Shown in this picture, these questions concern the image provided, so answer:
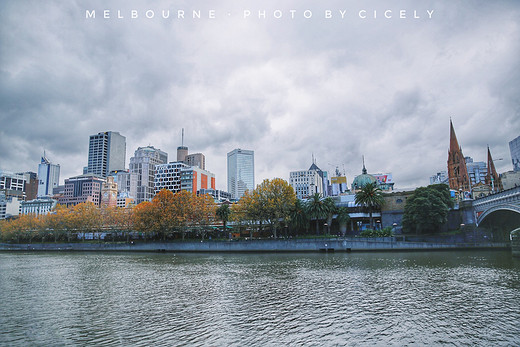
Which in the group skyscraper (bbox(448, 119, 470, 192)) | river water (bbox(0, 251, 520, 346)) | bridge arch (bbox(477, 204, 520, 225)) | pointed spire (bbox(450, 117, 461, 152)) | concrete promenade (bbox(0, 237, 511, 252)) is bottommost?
river water (bbox(0, 251, 520, 346))

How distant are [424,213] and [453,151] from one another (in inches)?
3646

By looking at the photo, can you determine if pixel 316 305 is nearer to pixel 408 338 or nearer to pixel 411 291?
pixel 408 338

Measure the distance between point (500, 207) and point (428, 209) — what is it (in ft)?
46.2

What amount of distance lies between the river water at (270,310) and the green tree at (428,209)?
140 feet

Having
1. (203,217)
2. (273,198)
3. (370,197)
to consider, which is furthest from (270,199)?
(370,197)

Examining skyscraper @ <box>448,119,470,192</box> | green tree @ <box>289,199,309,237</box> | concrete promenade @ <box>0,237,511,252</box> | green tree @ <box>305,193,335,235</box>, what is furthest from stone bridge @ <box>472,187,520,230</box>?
skyscraper @ <box>448,119,470,192</box>

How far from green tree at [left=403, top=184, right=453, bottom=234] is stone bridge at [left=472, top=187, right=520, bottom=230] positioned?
6450 mm

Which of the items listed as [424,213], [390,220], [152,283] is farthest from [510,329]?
[390,220]

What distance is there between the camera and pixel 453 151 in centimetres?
15500

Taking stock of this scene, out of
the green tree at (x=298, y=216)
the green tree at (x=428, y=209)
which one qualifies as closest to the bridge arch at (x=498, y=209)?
the green tree at (x=428, y=209)

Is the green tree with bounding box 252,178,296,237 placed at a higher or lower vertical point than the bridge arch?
higher

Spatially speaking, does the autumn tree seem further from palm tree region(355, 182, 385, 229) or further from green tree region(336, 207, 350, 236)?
palm tree region(355, 182, 385, 229)

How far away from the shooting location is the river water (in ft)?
57.2

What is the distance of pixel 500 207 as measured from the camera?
220 feet
